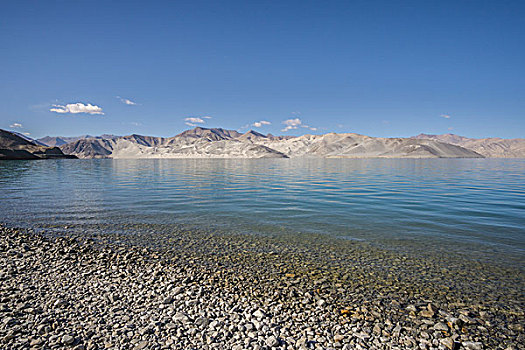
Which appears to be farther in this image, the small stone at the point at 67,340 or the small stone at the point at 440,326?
the small stone at the point at 440,326

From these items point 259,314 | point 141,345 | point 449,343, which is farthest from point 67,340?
point 449,343

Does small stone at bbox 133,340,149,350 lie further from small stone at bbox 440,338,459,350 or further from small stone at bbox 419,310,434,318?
small stone at bbox 419,310,434,318

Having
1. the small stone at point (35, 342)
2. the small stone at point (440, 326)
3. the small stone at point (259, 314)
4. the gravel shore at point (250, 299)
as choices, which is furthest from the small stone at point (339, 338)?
the small stone at point (35, 342)

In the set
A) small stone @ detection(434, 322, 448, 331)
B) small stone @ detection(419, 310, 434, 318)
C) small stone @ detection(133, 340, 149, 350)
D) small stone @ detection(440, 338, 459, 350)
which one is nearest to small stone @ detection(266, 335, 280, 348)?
small stone @ detection(133, 340, 149, 350)

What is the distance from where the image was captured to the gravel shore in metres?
5.66

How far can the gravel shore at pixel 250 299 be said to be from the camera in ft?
18.6

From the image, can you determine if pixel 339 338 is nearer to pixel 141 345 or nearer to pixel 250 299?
pixel 250 299

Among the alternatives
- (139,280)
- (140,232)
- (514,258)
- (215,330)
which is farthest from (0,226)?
(514,258)

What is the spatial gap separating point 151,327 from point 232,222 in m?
Result: 10.3

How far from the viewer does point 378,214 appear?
18234 mm

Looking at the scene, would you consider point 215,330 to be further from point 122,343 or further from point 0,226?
point 0,226

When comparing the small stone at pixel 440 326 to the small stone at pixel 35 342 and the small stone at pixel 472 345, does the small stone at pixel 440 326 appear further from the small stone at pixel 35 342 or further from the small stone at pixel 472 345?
the small stone at pixel 35 342

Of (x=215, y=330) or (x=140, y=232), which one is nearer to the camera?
(x=215, y=330)

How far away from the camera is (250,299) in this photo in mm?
7328
